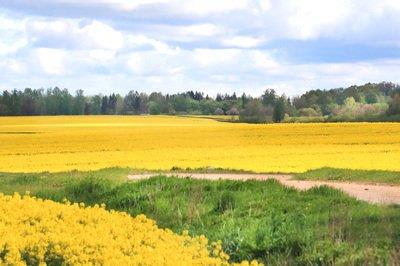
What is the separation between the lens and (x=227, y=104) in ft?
406

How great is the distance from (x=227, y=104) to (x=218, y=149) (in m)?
81.2

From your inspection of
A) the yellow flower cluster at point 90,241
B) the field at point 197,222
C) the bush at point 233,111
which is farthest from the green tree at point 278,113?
the yellow flower cluster at point 90,241

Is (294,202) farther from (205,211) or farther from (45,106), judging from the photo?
(45,106)

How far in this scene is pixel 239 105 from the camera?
11888 centimetres

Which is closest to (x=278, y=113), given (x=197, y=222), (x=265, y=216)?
(x=265, y=216)

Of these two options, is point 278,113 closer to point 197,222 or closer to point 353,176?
point 353,176

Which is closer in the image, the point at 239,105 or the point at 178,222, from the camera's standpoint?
the point at 178,222

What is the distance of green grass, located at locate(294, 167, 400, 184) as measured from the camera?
23156mm

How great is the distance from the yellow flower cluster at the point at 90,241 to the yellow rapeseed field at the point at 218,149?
1824 cm

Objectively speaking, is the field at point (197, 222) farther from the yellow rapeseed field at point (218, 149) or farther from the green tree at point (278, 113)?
the green tree at point (278, 113)

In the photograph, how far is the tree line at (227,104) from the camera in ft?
285

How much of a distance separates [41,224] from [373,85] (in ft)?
458

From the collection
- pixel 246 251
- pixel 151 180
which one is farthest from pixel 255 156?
pixel 246 251

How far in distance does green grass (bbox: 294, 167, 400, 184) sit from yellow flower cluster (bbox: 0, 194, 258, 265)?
41.8 ft
